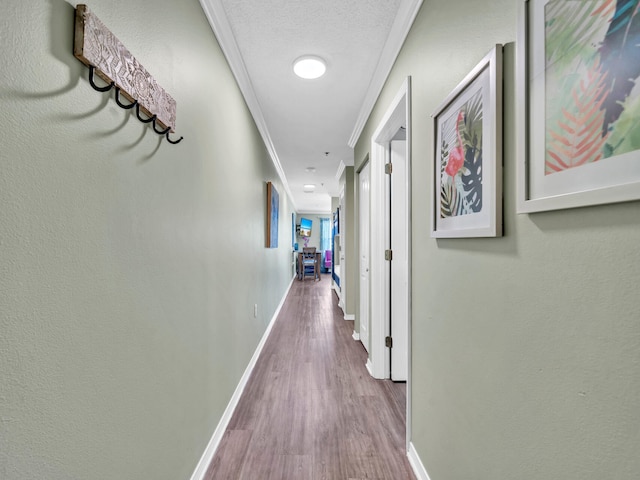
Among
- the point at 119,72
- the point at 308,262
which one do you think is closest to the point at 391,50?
the point at 119,72

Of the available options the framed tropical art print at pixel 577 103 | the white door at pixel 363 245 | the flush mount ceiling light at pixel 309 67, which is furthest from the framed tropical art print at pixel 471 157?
the white door at pixel 363 245

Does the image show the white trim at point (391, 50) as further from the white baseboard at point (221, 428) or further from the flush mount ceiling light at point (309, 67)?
the white baseboard at point (221, 428)

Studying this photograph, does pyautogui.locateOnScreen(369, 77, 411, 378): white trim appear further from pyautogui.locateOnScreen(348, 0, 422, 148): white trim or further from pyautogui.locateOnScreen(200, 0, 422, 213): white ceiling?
pyautogui.locateOnScreen(200, 0, 422, 213): white ceiling

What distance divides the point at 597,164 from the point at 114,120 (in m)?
1.12

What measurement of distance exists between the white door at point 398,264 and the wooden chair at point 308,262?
639cm

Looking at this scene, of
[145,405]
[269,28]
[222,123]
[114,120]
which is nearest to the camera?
[114,120]

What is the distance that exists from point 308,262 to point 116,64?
8.32 m

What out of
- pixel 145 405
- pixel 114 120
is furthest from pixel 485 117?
pixel 145 405

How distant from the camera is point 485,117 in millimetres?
900

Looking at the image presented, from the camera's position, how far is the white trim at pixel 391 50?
Answer: 153 cm

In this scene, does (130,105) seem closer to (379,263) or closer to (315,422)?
(315,422)

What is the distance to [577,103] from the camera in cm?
59

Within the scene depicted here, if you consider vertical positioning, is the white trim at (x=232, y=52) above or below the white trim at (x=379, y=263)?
above

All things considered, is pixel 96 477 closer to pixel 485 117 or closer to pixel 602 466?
pixel 602 466
